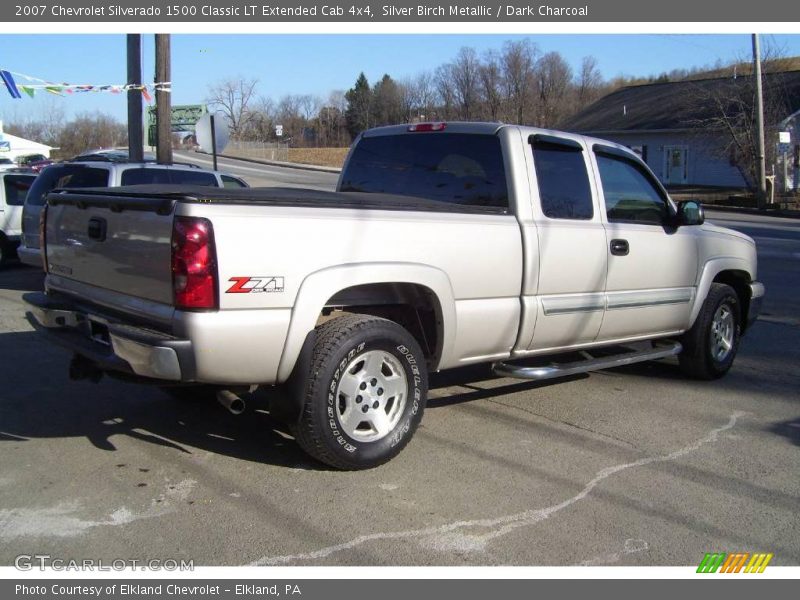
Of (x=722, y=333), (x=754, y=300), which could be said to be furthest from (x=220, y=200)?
(x=754, y=300)

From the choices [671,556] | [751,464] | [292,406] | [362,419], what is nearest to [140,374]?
[292,406]

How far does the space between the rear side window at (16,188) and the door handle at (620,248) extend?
1175cm

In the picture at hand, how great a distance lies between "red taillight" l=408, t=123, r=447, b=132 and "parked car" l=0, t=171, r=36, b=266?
1074 cm

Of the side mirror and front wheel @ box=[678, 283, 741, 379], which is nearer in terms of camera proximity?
the side mirror

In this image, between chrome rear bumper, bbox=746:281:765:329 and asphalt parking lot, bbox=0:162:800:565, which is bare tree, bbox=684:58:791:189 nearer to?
chrome rear bumper, bbox=746:281:765:329

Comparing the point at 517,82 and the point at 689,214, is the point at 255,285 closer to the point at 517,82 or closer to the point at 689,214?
the point at 689,214

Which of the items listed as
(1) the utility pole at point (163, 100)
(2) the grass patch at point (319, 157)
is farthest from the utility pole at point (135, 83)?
(2) the grass patch at point (319, 157)

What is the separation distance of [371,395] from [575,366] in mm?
Answer: 1746

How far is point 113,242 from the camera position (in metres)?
4.45

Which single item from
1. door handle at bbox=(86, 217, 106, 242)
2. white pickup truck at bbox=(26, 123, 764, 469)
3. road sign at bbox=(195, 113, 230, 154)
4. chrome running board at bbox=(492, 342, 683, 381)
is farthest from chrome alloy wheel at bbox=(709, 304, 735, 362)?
road sign at bbox=(195, 113, 230, 154)

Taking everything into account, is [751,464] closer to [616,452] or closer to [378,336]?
[616,452]

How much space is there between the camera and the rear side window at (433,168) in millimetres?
5531

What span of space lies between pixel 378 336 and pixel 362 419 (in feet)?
1.63

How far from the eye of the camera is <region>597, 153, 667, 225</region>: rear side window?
6060mm
